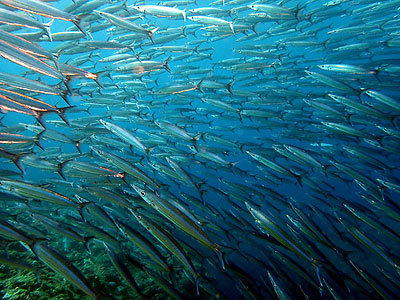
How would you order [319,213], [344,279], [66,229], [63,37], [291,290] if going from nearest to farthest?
[66,229] → [344,279] → [291,290] → [319,213] → [63,37]

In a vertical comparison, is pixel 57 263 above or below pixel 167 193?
above

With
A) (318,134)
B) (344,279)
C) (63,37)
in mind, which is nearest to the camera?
(344,279)

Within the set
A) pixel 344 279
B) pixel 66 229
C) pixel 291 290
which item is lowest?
pixel 291 290

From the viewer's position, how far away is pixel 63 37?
565 cm

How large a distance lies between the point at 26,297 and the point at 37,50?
3.25 meters

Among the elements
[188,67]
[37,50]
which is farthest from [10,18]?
[188,67]

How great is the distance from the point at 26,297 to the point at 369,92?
273 inches

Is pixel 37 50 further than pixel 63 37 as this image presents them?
No

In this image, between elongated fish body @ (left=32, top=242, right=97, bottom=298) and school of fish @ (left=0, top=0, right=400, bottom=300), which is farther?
school of fish @ (left=0, top=0, right=400, bottom=300)

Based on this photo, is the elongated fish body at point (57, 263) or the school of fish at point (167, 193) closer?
the elongated fish body at point (57, 263)

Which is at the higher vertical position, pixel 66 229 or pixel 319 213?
pixel 66 229

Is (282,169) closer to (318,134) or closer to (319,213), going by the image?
(319,213)

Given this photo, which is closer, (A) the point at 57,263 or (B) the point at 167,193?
(A) the point at 57,263

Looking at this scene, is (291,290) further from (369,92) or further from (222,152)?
(369,92)
